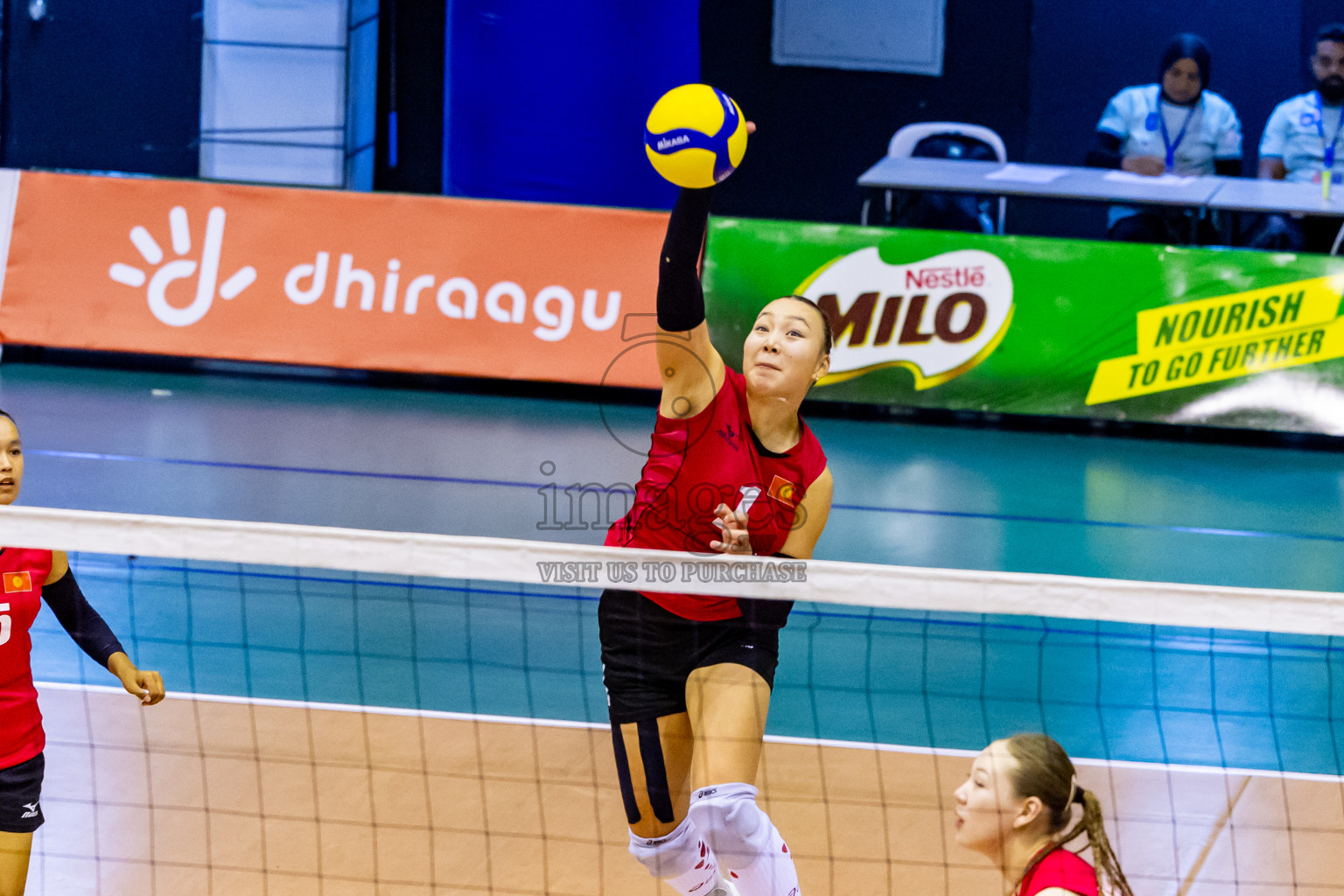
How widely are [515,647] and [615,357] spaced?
520 centimetres

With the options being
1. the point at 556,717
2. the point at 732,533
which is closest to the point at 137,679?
the point at 732,533

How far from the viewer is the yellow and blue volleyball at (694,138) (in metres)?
3.61

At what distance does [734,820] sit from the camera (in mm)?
3826

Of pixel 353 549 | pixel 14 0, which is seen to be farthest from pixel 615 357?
pixel 14 0

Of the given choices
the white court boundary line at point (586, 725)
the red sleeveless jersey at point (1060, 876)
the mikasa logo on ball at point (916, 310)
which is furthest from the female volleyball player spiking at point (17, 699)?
the mikasa logo on ball at point (916, 310)

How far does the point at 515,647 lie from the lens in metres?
6.83

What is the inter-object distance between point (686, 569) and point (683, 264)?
79 cm

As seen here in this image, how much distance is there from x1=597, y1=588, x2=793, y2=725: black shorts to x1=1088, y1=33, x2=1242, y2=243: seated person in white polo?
883 cm

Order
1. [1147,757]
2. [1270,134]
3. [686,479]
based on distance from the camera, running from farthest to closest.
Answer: [1270,134] → [1147,757] → [686,479]

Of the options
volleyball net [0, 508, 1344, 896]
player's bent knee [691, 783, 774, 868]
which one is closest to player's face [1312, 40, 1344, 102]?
volleyball net [0, 508, 1344, 896]

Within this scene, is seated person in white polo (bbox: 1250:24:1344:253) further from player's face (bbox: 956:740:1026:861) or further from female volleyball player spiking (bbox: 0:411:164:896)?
female volleyball player spiking (bbox: 0:411:164:896)

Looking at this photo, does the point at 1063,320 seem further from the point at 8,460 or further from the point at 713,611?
the point at 8,460

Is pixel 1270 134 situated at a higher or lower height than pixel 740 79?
lower

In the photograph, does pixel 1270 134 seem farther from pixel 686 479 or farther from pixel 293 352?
pixel 686 479
